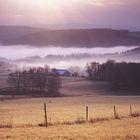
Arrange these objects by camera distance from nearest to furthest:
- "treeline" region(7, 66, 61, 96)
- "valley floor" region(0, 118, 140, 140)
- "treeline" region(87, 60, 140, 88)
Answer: "valley floor" region(0, 118, 140, 140) < "treeline" region(7, 66, 61, 96) < "treeline" region(87, 60, 140, 88)

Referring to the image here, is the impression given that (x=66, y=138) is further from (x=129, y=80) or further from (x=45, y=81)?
(x=129, y=80)

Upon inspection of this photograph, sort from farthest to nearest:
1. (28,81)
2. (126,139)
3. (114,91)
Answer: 1. (28,81)
2. (114,91)
3. (126,139)

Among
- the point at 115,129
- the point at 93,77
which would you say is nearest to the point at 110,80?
the point at 93,77

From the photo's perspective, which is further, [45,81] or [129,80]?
[129,80]

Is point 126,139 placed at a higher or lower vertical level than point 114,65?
lower

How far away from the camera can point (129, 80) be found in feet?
478

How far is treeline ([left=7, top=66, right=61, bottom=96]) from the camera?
125625 mm

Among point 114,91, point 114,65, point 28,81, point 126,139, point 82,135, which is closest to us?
point 126,139

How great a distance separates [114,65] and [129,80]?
19474mm

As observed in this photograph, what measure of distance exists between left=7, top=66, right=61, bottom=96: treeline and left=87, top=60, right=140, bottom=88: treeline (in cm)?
1928

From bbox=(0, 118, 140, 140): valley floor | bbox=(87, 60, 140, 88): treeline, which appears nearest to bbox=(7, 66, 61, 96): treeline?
bbox=(87, 60, 140, 88): treeline

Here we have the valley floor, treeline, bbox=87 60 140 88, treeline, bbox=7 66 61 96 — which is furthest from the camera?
treeline, bbox=87 60 140 88

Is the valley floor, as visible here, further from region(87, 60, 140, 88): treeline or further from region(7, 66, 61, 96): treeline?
region(87, 60, 140, 88): treeline

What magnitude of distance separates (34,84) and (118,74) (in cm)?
2853
